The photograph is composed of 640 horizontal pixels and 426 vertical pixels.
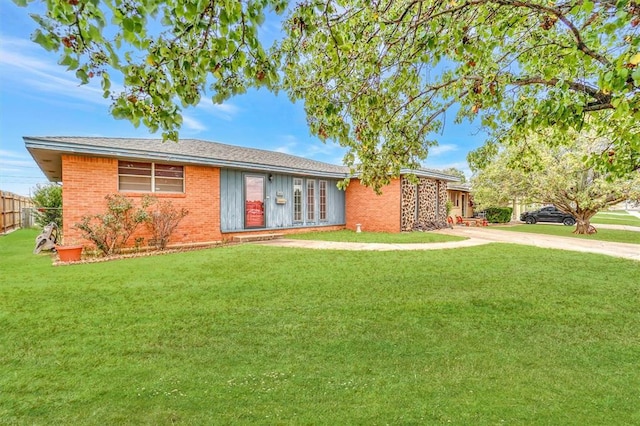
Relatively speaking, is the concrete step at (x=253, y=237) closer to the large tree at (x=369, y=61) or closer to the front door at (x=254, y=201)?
the front door at (x=254, y=201)

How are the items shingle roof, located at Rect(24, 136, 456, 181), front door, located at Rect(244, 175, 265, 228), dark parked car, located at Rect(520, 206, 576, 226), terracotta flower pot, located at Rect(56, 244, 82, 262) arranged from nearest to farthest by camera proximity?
terracotta flower pot, located at Rect(56, 244, 82, 262), shingle roof, located at Rect(24, 136, 456, 181), front door, located at Rect(244, 175, 265, 228), dark parked car, located at Rect(520, 206, 576, 226)

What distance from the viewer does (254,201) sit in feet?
42.8

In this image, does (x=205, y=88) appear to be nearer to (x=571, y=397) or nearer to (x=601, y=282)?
(x=571, y=397)

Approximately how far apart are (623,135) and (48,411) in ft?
20.9

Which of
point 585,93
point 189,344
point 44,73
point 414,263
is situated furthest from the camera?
point 44,73

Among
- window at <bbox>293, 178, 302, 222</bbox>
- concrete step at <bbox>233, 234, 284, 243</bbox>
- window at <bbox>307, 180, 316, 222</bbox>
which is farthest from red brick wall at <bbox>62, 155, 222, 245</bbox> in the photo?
window at <bbox>307, 180, 316, 222</bbox>

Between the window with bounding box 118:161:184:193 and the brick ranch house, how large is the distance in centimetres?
3

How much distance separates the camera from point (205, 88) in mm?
2869

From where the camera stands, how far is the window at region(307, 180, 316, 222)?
49.6ft

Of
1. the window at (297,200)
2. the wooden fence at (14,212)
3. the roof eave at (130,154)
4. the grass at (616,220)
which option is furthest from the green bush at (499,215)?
the wooden fence at (14,212)

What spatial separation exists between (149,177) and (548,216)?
27.9 m

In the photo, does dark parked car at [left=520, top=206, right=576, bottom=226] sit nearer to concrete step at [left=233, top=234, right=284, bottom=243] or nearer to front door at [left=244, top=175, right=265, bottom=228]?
concrete step at [left=233, top=234, right=284, bottom=243]

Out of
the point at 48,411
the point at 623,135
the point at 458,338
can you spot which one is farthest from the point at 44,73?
the point at 623,135

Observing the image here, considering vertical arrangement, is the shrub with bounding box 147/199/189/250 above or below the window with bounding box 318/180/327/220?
below
